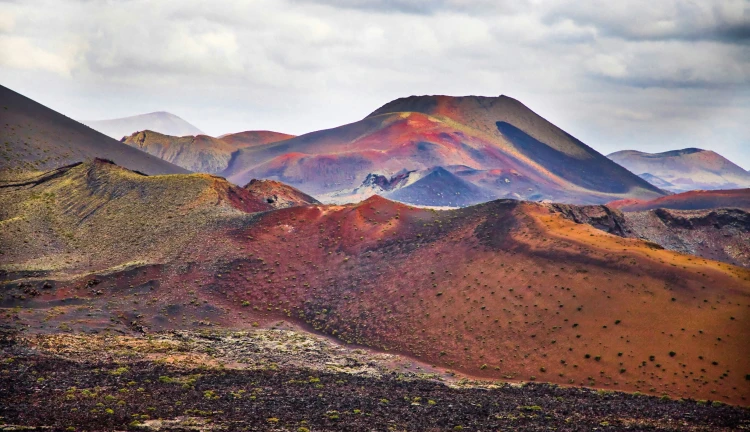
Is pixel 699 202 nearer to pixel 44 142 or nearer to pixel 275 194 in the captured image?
pixel 275 194

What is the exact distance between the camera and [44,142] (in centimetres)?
12419

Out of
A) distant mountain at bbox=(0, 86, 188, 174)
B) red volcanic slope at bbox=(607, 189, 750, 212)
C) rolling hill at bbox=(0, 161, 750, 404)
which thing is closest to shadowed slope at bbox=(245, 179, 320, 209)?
rolling hill at bbox=(0, 161, 750, 404)

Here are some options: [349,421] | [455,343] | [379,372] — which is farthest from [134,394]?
[455,343]

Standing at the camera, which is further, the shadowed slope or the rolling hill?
the shadowed slope

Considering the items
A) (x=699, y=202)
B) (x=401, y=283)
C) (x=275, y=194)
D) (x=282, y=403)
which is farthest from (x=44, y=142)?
(x=699, y=202)

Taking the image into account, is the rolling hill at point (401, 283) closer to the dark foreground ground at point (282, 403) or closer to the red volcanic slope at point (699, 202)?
the dark foreground ground at point (282, 403)

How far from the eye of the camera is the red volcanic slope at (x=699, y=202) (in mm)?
184625

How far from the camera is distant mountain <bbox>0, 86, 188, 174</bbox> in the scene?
113 m

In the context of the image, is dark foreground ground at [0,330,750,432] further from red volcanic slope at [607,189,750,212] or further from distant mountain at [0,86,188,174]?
red volcanic slope at [607,189,750,212]

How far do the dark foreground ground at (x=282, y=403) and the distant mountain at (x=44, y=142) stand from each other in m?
73.1

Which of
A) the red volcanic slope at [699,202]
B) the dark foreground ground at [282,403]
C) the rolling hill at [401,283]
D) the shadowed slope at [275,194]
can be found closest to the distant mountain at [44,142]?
the rolling hill at [401,283]

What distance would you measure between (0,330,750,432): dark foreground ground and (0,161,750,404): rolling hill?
582 centimetres

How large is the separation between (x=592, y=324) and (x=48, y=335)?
131 feet

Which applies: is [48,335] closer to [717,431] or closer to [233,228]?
[233,228]
